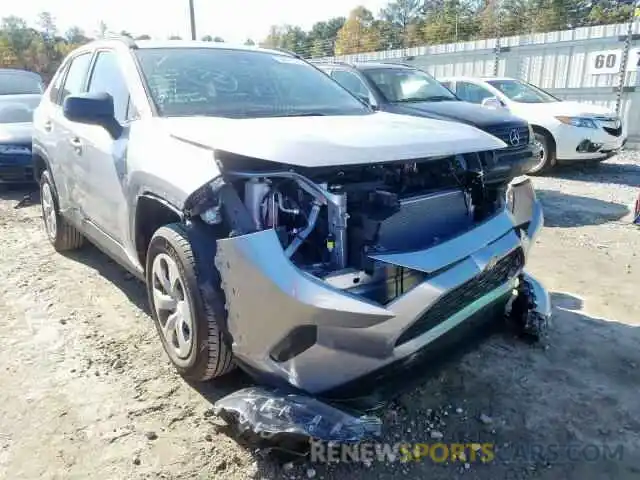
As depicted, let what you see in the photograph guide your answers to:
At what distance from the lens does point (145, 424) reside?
2.64 meters

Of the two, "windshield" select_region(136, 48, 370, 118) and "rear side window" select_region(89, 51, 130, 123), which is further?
"rear side window" select_region(89, 51, 130, 123)

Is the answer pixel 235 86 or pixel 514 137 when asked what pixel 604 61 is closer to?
pixel 514 137

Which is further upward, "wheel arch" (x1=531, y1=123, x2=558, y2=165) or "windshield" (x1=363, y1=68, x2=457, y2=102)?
"windshield" (x1=363, y1=68, x2=457, y2=102)

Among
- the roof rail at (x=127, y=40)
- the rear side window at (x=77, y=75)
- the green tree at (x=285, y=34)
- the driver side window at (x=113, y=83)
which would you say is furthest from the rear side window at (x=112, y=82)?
the green tree at (x=285, y=34)

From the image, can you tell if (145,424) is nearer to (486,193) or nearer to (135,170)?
(135,170)

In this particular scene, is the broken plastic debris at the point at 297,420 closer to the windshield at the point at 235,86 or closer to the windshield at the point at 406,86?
the windshield at the point at 235,86

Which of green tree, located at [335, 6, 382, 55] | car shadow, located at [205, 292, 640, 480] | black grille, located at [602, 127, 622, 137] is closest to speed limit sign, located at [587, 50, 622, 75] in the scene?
black grille, located at [602, 127, 622, 137]

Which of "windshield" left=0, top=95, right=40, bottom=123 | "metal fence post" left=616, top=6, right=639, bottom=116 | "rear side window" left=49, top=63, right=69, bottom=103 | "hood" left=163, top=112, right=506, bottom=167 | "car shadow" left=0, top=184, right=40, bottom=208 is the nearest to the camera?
"hood" left=163, top=112, right=506, bottom=167

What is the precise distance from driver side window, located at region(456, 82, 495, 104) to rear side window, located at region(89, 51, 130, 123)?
7.45m

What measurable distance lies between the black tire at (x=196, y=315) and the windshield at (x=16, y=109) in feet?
23.3

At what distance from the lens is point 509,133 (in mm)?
6453

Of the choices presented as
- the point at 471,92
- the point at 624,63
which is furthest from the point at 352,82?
the point at 624,63

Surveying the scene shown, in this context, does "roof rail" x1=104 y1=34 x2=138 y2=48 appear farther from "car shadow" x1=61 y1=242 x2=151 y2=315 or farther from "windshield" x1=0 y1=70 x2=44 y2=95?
"windshield" x1=0 y1=70 x2=44 y2=95

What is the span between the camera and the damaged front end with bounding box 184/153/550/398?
2.15 meters
